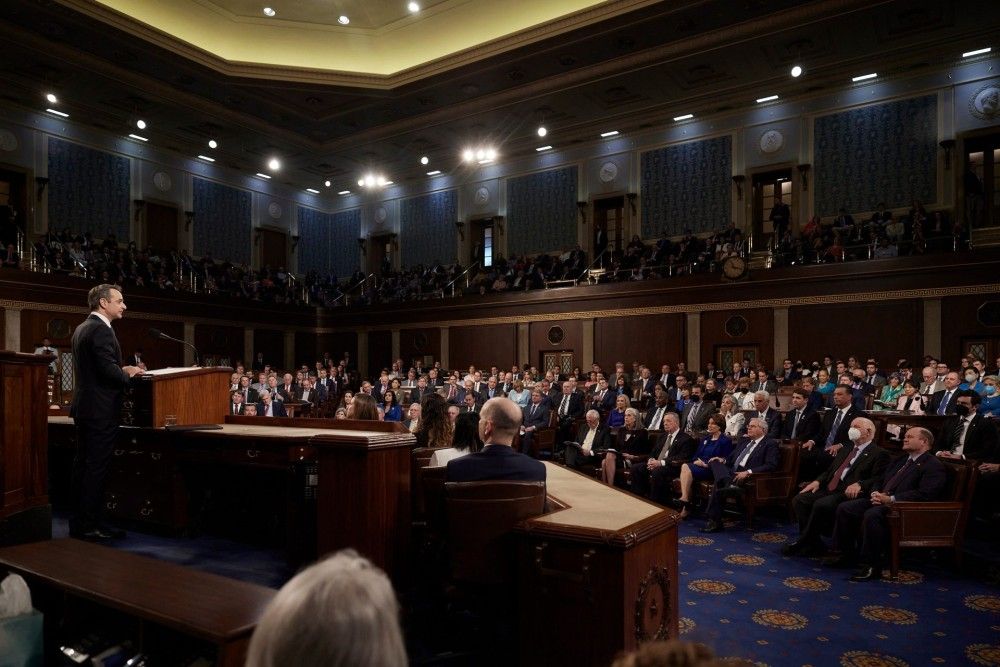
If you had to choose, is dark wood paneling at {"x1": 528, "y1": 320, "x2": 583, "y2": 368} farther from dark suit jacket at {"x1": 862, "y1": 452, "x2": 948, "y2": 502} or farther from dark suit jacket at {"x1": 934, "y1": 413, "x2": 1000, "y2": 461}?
dark suit jacket at {"x1": 862, "y1": 452, "x2": 948, "y2": 502}

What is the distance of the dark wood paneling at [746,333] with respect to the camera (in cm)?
1260

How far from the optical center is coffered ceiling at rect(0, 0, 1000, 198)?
1161 cm

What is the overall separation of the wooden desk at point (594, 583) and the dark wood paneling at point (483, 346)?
1323 centimetres

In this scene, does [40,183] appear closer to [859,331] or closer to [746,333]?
[746,333]

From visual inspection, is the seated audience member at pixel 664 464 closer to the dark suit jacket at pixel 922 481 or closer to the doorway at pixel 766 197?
the dark suit jacket at pixel 922 481

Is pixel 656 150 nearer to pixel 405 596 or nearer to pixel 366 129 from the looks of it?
pixel 366 129

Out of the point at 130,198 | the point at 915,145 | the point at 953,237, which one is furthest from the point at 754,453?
the point at 130,198

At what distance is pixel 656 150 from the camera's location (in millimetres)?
16031

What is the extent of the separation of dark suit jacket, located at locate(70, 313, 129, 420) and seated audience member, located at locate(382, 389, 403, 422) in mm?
5072

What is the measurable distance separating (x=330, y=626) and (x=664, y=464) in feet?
20.0

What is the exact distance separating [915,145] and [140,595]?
15.1m

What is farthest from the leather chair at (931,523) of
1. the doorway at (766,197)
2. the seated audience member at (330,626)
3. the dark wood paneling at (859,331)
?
the doorway at (766,197)

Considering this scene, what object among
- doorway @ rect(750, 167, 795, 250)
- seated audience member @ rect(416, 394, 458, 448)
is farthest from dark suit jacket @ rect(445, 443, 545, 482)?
doorway @ rect(750, 167, 795, 250)

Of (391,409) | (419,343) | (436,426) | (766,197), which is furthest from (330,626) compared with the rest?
(419,343)
